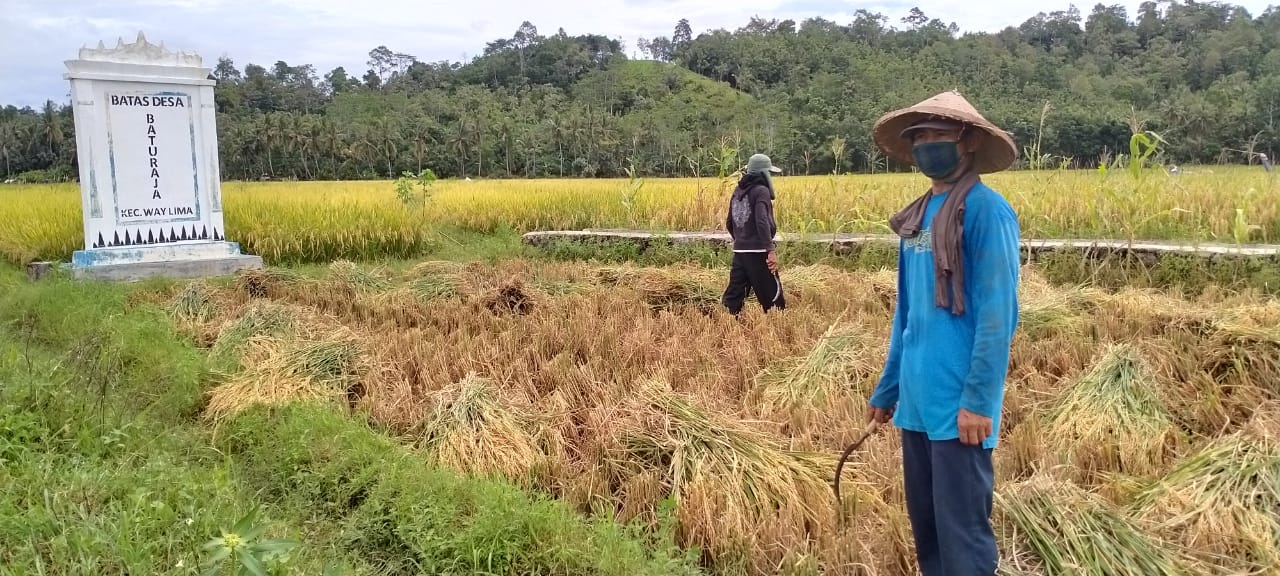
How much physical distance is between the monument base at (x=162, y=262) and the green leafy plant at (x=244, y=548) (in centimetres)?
688

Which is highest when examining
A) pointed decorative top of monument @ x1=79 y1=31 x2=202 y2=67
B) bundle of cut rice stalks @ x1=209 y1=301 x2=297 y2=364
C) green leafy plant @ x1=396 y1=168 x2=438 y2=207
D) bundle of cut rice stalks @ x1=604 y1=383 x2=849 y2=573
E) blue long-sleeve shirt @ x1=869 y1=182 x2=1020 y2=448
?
pointed decorative top of monument @ x1=79 y1=31 x2=202 y2=67

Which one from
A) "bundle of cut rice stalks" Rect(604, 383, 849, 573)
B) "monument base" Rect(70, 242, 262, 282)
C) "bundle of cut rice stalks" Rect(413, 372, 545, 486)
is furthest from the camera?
"monument base" Rect(70, 242, 262, 282)

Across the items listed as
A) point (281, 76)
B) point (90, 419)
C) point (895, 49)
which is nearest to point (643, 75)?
point (895, 49)

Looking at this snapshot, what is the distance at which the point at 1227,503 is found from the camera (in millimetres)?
2699

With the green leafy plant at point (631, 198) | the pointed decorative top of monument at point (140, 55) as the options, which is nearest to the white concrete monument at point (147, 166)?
the pointed decorative top of monument at point (140, 55)

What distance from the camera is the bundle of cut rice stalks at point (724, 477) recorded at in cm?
272

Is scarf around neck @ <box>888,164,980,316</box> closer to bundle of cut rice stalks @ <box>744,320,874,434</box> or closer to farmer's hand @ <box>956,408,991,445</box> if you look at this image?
farmer's hand @ <box>956,408,991,445</box>

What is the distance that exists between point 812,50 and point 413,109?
35.8 metres

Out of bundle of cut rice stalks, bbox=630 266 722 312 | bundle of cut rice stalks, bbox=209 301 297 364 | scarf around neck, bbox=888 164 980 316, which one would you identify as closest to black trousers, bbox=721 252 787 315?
bundle of cut rice stalks, bbox=630 266 722 312

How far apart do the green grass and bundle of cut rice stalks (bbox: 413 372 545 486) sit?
0.18 metres

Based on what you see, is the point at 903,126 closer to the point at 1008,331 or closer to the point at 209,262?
the point at 1008,331

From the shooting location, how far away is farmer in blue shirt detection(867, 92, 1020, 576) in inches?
76.2

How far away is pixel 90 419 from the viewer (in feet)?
11.5

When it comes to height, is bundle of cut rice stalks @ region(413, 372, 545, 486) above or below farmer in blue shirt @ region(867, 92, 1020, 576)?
below
